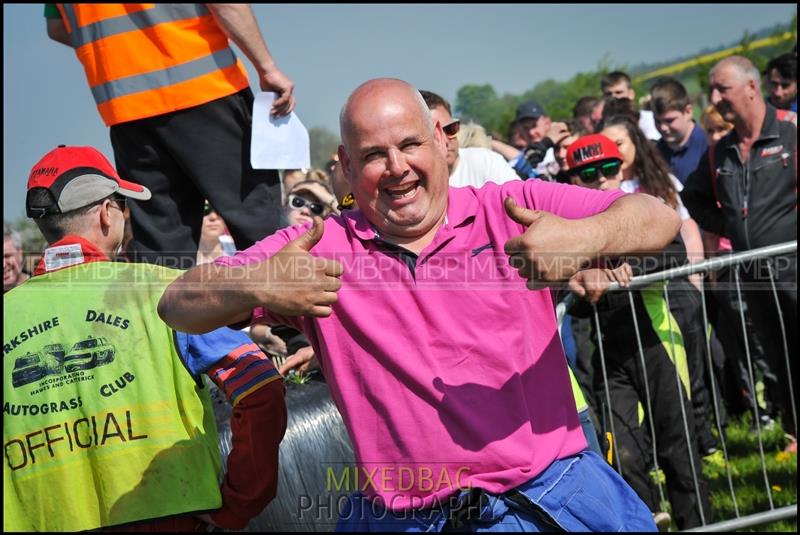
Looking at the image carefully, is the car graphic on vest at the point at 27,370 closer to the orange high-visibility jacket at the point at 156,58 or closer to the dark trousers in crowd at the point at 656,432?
the orange high-visibility jacket at the point at 156,58

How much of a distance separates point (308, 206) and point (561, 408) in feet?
11.5

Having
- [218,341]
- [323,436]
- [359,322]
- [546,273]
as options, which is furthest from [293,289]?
[323,436]

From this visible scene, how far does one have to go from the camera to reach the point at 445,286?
9.55 feet

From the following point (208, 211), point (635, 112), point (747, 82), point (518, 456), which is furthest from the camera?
point (635, 112)

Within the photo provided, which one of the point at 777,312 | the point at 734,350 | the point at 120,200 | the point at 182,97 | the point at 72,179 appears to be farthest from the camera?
the point at 734,350

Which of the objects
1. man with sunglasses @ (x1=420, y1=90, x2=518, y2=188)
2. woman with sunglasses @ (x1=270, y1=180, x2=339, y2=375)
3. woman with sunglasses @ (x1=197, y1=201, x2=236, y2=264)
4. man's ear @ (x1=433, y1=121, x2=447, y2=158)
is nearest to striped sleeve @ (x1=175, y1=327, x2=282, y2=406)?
woman with sunglasses @ (x1=270, y1=180, x2=339, y2=375)

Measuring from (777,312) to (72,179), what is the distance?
432 centimetres

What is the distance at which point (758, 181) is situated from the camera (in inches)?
240

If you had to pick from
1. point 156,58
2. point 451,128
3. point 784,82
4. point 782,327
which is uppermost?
point 784,82

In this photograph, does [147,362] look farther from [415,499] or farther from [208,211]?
[208,211]

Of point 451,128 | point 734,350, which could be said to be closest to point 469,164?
point 451,128

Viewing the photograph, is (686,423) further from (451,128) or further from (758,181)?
(451,128)

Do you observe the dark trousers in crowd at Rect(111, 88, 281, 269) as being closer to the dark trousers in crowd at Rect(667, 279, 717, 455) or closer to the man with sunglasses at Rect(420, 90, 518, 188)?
the man with sunglasses at Rect(420, 90, 518, 188)

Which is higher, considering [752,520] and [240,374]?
[240,374]
